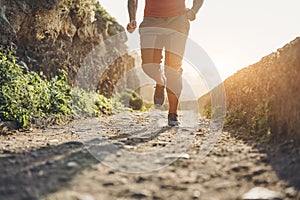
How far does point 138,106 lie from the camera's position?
15.3 m

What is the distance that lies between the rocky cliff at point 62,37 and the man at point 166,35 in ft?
10.7

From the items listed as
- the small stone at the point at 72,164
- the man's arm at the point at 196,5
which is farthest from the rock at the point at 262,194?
the man's arm at the point at 196,5

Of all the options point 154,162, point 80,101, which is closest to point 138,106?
point 80,101

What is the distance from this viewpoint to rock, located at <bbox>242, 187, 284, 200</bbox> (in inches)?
76.3

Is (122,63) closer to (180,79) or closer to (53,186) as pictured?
(180,79)

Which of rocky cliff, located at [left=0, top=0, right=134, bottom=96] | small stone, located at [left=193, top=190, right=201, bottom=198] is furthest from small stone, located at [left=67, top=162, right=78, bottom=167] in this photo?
rocky cliff, located at [left=0, top=0, right=134, bottom=96]

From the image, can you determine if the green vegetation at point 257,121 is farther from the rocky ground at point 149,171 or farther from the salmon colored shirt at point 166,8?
the salmon colored shirt at point 166,8

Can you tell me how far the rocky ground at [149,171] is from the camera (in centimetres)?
198

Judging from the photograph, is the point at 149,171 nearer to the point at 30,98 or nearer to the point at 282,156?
the point at 282,156

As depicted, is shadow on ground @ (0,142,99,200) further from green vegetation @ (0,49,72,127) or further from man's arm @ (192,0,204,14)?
man's arm @ (192,0,204,14)

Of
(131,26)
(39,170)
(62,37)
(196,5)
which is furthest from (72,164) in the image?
(62,37)

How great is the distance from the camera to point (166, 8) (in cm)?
473

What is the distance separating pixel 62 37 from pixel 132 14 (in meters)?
5.55

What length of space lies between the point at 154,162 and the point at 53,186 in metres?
0.86
